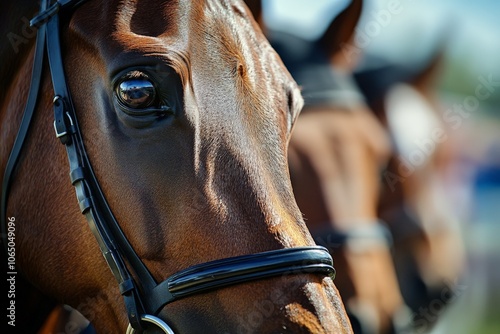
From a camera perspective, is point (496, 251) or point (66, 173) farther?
point (496, 251)

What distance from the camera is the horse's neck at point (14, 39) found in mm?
2291

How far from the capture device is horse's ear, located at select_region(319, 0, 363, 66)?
13.9ft

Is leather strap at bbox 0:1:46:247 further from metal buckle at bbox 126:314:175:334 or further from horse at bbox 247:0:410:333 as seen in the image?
horse at bbox 247:0:410:333

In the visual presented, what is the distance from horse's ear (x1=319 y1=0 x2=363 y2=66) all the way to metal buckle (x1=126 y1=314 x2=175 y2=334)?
9.49 ft

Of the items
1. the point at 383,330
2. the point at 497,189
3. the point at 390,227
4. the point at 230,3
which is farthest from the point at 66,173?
the point at 497,189

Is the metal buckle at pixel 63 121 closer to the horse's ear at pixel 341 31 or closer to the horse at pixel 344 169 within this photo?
the horse at pixel 344 169

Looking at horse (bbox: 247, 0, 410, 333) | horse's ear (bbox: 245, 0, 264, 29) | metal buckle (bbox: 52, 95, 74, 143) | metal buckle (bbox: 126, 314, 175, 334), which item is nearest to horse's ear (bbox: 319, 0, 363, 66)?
horse (bbox: 247, 0, 410, 333)

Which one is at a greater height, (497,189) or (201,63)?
(201,63)

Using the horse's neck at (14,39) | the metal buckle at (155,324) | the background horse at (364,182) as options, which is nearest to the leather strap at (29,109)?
the horse's neck at (14,39)

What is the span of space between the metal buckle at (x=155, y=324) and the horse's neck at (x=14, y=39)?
0.95 metres

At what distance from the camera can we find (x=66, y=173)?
2051mm

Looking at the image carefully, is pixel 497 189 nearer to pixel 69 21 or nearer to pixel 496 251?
pixel 496 251

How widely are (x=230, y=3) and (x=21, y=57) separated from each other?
0.71m

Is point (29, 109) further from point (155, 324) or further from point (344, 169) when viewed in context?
point (344, 169)
